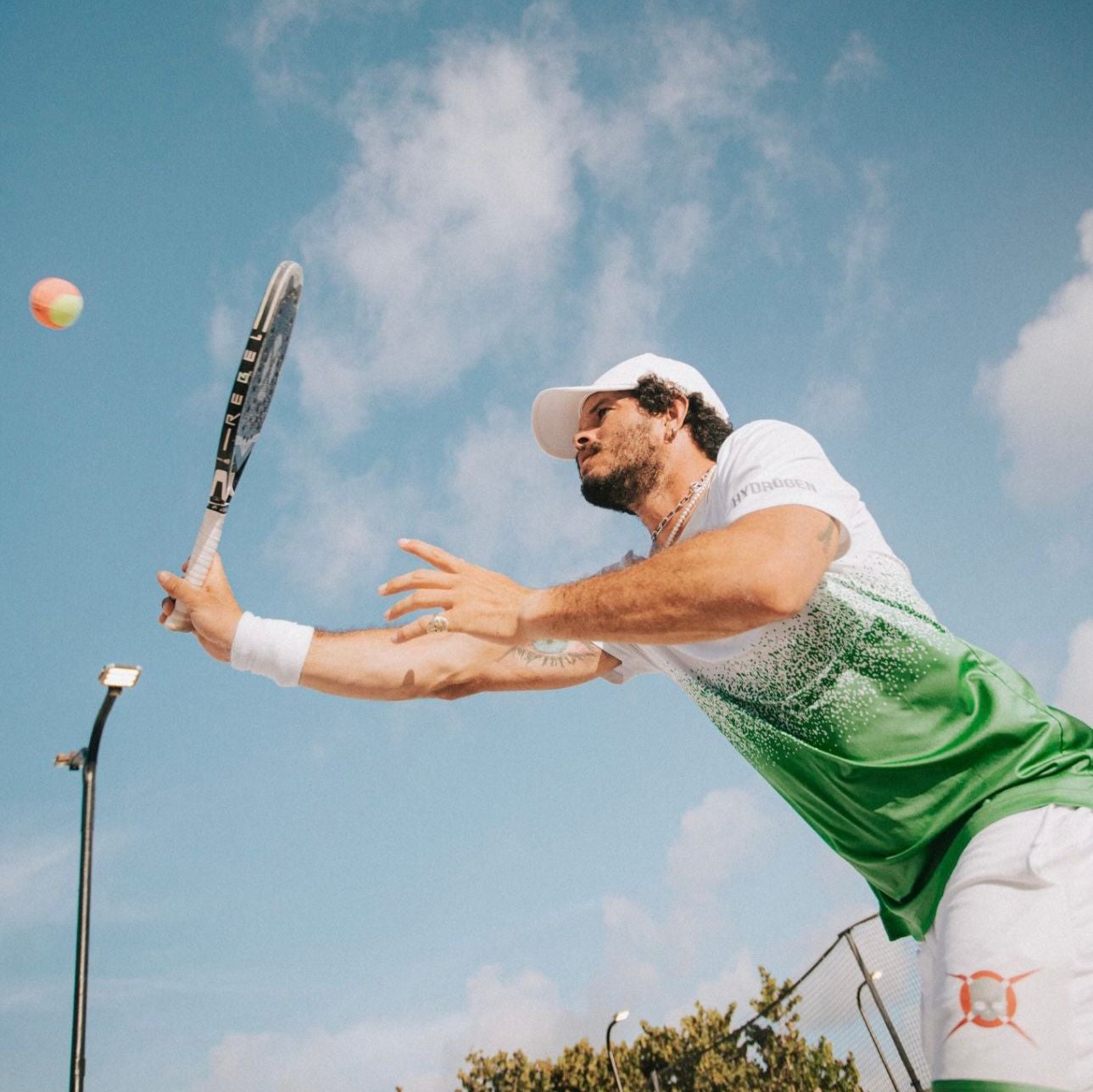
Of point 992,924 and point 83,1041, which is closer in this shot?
point 992,924

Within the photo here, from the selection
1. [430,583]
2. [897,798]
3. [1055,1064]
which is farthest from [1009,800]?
[430,583]

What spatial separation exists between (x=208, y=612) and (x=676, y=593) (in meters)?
2.17

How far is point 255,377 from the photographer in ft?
15.4

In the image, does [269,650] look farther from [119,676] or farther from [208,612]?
[119,676]

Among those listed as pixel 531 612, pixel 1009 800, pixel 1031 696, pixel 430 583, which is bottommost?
pixel 1009 800

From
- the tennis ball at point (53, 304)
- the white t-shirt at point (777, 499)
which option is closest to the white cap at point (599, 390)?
the white t-shirt at point (777, 499)

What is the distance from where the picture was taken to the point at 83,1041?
6496 millimetres

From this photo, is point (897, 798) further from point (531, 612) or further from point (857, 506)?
point (531, 612)

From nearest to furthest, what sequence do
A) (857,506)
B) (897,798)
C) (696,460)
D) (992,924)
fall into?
(992,924) → (897,798) → (857,506) → (696,460)

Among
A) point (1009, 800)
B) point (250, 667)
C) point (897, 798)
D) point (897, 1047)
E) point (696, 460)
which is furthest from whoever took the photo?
point (897, 1047)

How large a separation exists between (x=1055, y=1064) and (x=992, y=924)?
0.34m

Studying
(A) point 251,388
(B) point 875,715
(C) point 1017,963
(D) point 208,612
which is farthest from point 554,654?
(C) point 1017,963

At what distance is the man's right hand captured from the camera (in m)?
3.96

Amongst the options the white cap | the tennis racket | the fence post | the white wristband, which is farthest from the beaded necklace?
the fence post
